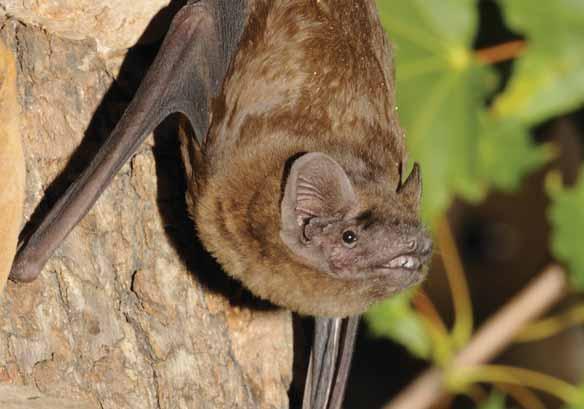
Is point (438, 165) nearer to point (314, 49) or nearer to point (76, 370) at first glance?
point (314, 49)

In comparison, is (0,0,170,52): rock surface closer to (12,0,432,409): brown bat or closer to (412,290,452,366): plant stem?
(12,0,432,409): brown bat

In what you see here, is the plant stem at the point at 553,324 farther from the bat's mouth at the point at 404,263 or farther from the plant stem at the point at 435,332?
the bat's mouth at the point at 404,263

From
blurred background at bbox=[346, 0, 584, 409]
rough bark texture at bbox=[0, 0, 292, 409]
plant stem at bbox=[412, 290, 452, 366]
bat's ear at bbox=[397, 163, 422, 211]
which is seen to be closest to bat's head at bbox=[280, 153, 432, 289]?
bat's ear at bbox=[397, 163, 422, 211]

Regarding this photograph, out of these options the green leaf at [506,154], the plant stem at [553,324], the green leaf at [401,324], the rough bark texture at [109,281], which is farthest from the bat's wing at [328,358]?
the plant stem at [553,324]

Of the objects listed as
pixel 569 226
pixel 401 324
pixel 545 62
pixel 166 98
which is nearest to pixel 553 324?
pixel 569 226

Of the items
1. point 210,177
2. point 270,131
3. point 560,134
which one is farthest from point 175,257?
point 560,134
